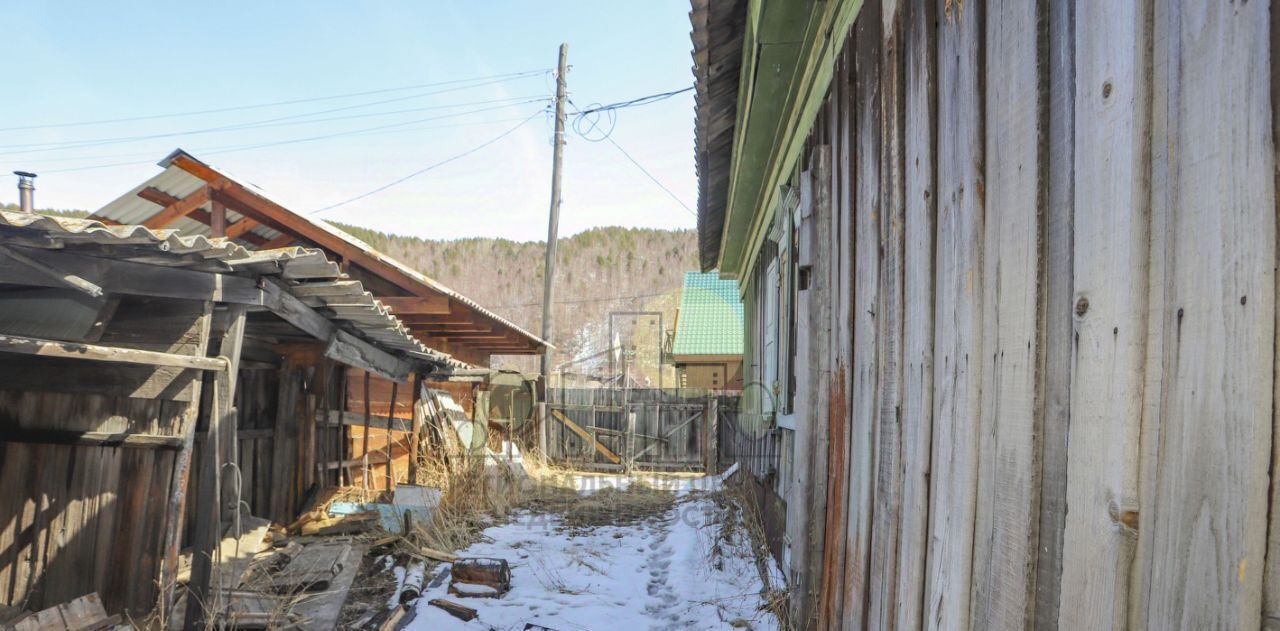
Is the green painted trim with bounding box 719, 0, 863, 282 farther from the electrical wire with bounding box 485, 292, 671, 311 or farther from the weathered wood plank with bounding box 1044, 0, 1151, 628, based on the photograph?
the electrical wire with bounding box 485, 292, 671, 311

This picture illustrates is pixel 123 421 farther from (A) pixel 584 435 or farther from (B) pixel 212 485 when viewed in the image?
(A) pixel 584 435

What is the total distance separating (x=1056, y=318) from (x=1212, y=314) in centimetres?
41

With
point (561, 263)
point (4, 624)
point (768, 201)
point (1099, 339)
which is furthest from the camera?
point (561, 263)

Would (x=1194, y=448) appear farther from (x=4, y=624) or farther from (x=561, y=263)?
(x=561, y=263)

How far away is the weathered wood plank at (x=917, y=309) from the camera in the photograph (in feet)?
6.39

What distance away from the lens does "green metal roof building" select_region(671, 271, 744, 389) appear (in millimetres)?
22531

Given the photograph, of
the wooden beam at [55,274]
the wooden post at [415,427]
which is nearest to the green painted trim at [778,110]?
the wooden beam at [55,274]

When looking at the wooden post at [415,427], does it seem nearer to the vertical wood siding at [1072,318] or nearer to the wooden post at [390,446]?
the wooden post at [390,446]

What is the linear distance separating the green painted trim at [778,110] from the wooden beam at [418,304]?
439 centimetres

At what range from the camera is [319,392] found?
27.0 ft

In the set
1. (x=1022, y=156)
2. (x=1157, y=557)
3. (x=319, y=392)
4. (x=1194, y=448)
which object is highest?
(x=1022, y=156)

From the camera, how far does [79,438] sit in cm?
432

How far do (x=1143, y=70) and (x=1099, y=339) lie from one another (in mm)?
391

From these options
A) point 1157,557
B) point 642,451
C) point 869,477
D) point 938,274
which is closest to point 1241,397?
point 1157,557
